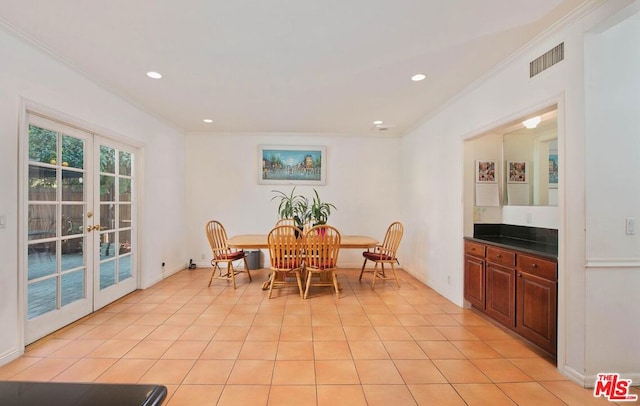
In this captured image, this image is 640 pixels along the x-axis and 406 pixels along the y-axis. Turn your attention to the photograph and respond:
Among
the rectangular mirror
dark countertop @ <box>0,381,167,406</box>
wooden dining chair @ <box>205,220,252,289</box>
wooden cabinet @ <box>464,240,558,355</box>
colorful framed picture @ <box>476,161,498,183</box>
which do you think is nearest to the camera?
dark countertop @ <box>0,381,167,406</box>

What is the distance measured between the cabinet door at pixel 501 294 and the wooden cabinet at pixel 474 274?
0.31 ft

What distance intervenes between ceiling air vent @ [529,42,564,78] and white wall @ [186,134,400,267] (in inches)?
126

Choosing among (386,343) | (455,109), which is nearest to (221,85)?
(455,109)

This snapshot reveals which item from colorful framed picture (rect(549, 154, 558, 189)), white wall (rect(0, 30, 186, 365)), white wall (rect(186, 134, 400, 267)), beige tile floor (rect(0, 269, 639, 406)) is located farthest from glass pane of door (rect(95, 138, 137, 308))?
colorful framed picture (rect(549, 154, 558, 189))

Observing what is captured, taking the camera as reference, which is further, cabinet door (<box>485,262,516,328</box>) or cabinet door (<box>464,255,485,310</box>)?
cabinet door (<box>464,255,485,310</box>)

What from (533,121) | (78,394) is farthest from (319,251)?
(78,394)

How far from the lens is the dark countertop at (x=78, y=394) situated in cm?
65

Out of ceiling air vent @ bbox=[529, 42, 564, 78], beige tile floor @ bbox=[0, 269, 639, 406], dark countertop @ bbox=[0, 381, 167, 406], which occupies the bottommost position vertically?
beige tile floor @ bbox=[0, 269, 639, 406]

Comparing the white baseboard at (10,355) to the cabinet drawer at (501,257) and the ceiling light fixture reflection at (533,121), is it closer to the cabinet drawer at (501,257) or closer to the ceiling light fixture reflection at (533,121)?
the cabinet drawer at (501,257)

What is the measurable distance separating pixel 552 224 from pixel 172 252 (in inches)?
210

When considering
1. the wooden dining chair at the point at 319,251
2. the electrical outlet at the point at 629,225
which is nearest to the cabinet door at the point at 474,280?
the electrical outlet at the point at 629,225

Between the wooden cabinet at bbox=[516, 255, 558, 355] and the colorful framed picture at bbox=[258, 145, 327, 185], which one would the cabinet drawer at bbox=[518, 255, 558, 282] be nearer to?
the wooden cabinet at bbox=[516, 255, 558, 355]

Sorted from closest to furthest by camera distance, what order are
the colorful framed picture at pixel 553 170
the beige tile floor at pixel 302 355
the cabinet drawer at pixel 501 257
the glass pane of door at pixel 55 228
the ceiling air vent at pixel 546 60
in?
the beige tile floor at pixel 302 355
the ceiling air vent at pixel 546 60
the glass pane of door at pixel 55 228
the cabinet drawer at pixel 501 257
the colorful framed picture at pixel 553 170

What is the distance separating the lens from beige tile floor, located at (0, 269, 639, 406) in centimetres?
190
